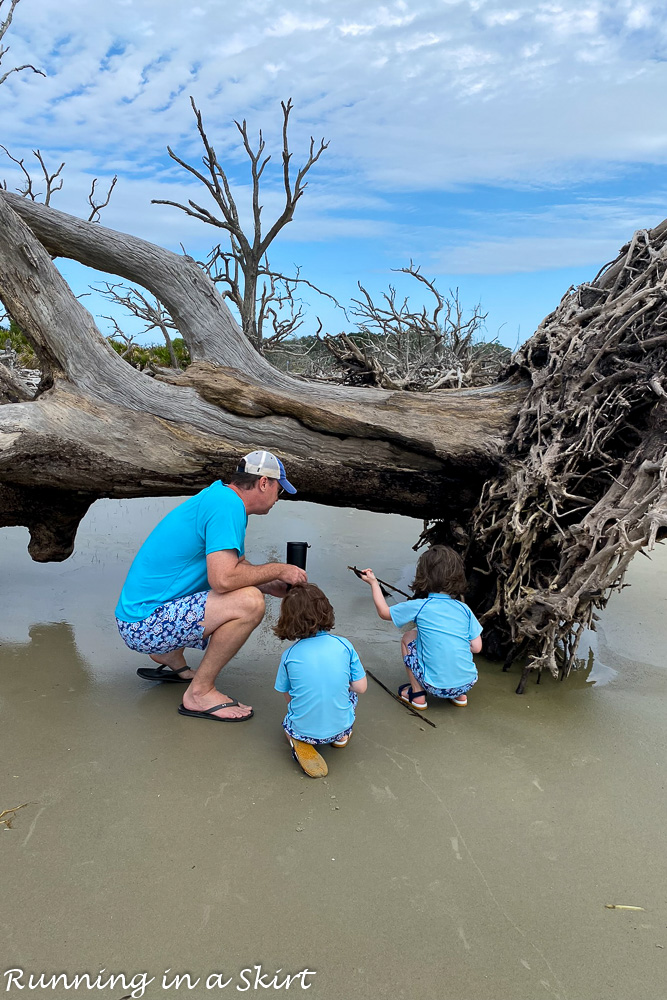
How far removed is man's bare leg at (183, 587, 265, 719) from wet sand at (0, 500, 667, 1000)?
11cm

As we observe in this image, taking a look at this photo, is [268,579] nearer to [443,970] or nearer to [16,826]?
[16,826]

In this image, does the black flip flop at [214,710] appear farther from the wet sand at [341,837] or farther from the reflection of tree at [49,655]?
the reflection of tree at [49,655]

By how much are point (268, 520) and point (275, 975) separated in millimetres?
5403

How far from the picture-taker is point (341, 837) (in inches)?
96.0

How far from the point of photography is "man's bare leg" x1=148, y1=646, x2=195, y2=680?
3.60 m

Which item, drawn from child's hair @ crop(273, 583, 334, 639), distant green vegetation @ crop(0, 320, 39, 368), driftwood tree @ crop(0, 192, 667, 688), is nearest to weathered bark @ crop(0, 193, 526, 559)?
driftwood tree @ crop(0, 192, 667, 688)

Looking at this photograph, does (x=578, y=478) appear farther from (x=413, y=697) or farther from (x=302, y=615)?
(x=302, y=615)

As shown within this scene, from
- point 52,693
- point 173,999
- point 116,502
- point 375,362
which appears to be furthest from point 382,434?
point 116,502

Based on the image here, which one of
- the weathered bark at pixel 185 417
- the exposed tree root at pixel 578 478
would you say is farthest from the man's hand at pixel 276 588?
the exposed tree root at pixel 578 478

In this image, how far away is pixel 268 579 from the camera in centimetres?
321

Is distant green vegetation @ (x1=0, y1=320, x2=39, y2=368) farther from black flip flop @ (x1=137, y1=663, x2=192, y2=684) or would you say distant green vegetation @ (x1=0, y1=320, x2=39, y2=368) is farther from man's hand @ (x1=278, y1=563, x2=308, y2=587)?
man's hand @ (x1=278, y1=563, x2=308, y2=587)

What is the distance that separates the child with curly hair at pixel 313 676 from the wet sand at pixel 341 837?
13 cm

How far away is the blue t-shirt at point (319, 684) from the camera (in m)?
2.83

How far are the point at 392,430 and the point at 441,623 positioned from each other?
4.55 feet
